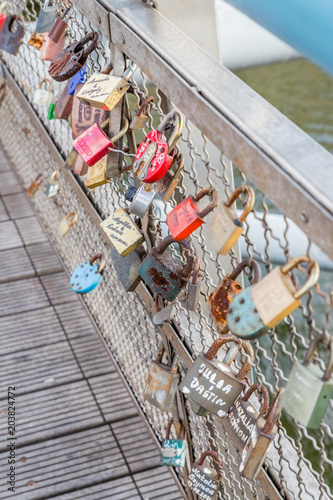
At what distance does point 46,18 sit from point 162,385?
3.67 feet

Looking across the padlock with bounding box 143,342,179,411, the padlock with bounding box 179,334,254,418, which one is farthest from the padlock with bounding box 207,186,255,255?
the padlock with bounding box 143,342,179,411

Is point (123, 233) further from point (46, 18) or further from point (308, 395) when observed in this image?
point (46, 18)

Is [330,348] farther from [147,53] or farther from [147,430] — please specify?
[147,430]

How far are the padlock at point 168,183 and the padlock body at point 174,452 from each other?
2.38 feet

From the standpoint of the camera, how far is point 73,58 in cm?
160

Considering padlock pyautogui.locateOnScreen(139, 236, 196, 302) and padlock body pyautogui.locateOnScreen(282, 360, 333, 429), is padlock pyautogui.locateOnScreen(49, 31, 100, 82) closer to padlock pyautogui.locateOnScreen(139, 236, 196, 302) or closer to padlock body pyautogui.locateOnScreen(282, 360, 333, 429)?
padlock pyautogui.locateOnScreen(139, 236, 196, 302)

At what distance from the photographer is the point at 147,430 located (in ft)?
7.23

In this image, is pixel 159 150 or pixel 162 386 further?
pixel 162 386

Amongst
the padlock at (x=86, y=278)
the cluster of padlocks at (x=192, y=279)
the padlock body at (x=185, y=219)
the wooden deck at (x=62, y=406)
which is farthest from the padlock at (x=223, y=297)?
the wooden deck at (x=62, y=406)

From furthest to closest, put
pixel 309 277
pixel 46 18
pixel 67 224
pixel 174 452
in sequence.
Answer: pixel 67 224 → pixel 46 18 → pixel 174 452 → pixel 309 277

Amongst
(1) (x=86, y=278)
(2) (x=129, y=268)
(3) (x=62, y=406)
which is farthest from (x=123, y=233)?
(3) (x=62, y=406)

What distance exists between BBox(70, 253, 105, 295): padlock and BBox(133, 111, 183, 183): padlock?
28.3 inches

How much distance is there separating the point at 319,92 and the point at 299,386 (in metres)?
8.13

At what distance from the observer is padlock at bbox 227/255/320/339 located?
0.90m
